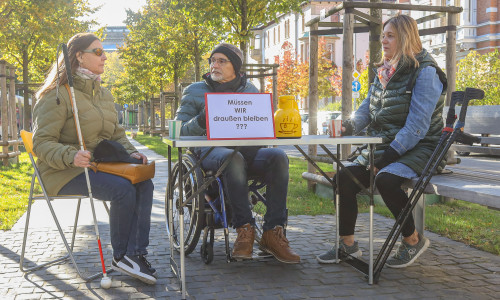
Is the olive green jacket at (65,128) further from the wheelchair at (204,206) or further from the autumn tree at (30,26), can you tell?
the autumn tree at (30,26)

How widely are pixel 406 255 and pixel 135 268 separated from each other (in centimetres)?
204

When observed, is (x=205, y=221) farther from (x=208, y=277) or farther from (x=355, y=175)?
(x=355, y=175)

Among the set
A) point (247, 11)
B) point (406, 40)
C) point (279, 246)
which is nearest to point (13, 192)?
point (279, 246)

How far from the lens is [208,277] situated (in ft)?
13.9

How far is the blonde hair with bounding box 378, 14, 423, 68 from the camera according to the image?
4465 millimetres

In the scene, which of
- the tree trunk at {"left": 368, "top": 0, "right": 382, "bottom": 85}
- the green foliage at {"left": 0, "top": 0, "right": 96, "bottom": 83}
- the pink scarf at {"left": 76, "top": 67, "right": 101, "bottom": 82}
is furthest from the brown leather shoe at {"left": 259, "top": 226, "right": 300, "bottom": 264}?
the green foliage at {"left": 0, "top": 0, "right": 96, "bottom": 83}

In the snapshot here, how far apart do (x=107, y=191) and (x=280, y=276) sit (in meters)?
1.39

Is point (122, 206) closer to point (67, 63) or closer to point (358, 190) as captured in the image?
point (67, 63)

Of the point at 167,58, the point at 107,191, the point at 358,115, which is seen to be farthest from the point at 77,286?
the point at 167,58

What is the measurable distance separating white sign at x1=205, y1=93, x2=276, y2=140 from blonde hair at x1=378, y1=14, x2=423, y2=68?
1227 millimetres

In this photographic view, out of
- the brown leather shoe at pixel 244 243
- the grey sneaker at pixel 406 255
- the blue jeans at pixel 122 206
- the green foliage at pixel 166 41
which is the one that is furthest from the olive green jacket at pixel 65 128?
the green foliage at pixel 166 41

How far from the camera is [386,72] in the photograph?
4.62 metres

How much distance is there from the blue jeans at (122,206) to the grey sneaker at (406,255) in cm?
190

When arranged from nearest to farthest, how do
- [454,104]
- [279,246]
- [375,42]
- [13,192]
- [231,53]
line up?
1. [454,104]
2. [279,246]
3. [231,53]
4. [375,42]
5. [13,192]
